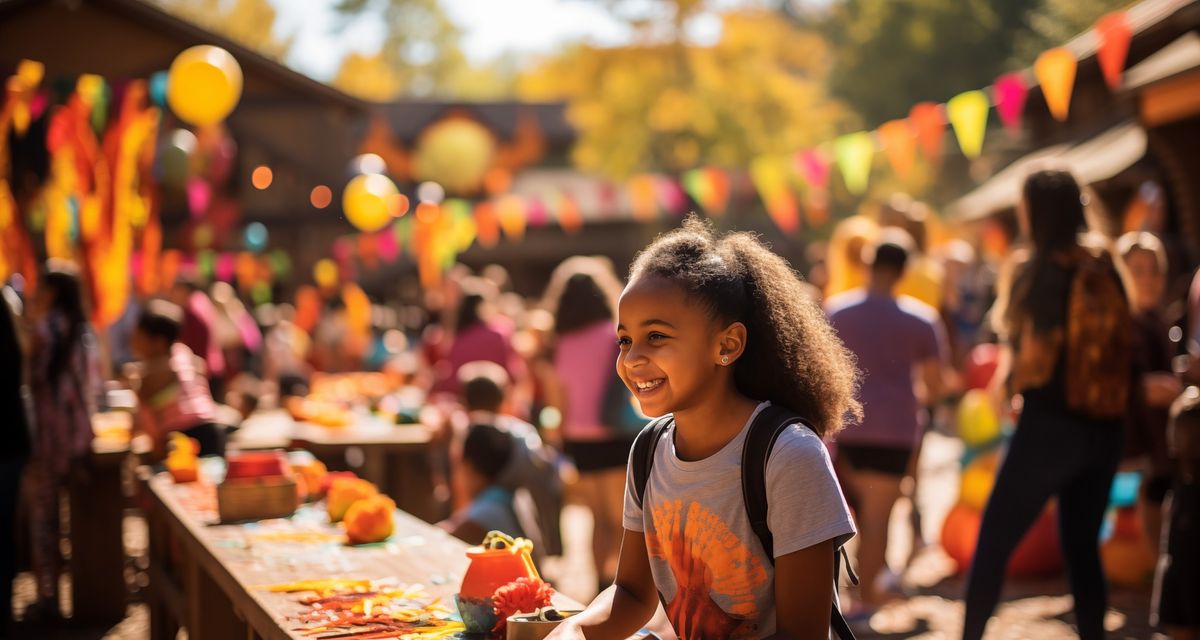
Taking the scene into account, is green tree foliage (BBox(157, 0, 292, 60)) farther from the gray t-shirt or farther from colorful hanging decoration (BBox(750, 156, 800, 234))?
the gray t-shirt

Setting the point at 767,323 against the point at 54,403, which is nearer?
the point at 767,323

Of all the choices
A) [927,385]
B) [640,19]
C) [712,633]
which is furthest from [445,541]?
[640,19]

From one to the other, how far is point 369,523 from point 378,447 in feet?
11.6

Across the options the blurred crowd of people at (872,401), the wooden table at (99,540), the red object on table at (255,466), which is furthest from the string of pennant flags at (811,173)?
the wooden table at (99,540)

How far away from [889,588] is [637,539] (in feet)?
14.1

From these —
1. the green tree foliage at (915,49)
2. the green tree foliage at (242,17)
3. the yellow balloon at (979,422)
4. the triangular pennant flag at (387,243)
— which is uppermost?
the green tree foliage at (242,17)

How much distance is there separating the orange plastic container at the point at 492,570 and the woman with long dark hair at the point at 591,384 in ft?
11.4

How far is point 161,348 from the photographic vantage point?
6.38 metres

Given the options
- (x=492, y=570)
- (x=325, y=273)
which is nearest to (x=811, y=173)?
(x=492, y=570)

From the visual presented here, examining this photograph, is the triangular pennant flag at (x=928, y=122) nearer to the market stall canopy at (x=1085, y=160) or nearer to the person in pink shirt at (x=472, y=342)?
the market stall canopy at (x=1085, y=160)

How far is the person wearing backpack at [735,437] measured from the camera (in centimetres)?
214

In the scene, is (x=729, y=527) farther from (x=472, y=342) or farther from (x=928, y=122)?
(x=928, y=122)

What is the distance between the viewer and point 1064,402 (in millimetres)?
4430

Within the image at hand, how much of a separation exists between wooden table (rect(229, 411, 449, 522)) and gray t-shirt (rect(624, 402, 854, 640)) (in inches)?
202
